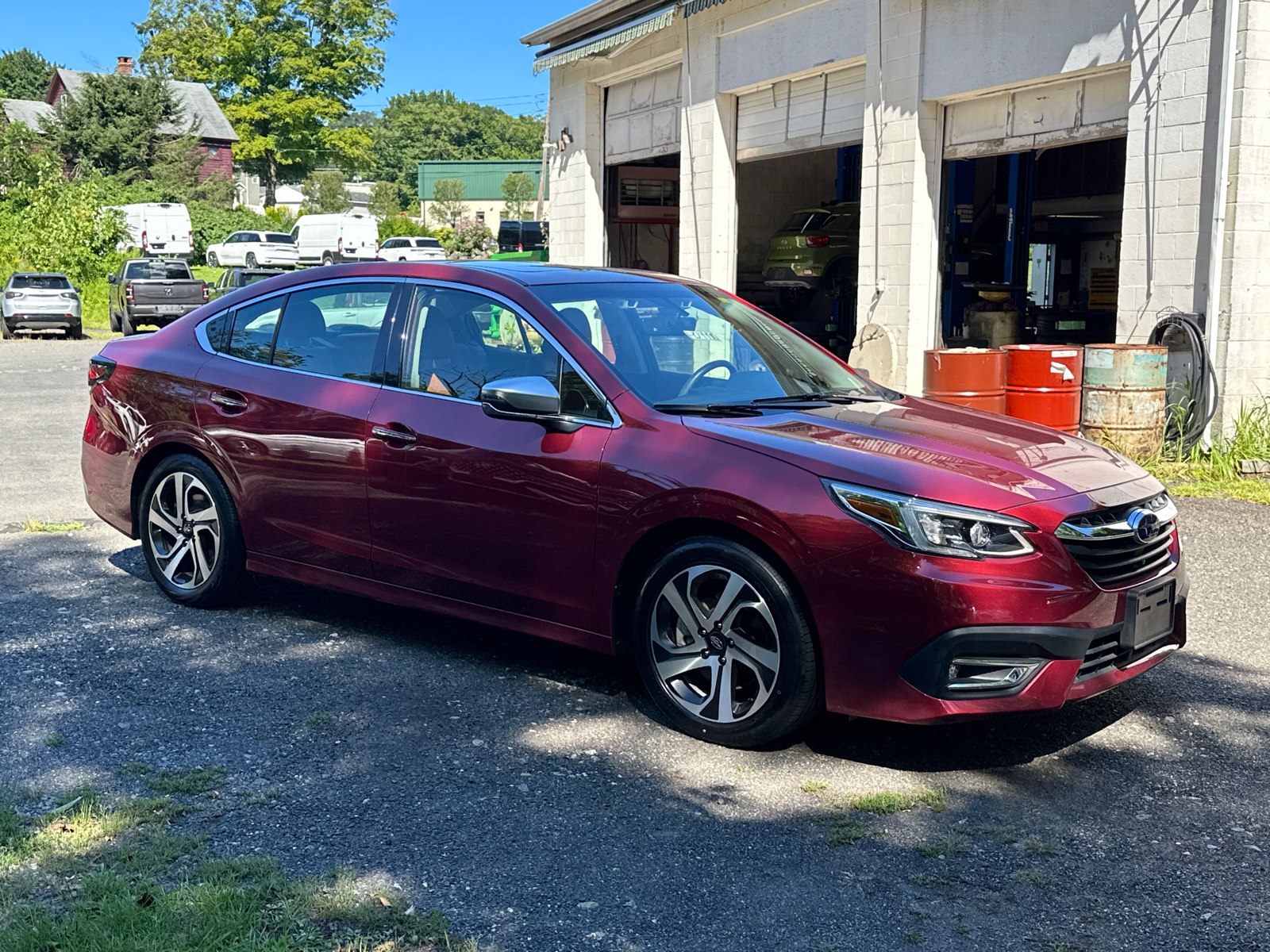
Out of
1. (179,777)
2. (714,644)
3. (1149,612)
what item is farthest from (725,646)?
(179,777)

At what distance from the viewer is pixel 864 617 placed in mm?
4031

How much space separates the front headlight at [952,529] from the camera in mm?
3979

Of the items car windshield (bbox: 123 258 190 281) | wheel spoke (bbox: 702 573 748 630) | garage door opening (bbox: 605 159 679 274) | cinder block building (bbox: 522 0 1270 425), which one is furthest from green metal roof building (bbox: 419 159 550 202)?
wheel spoke (bbox: 702 573 748 630)

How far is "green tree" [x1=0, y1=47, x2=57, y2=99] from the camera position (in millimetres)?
110062

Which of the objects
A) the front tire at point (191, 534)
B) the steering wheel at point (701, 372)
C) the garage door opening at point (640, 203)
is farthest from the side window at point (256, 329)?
the garage door opening at point (640, 203)

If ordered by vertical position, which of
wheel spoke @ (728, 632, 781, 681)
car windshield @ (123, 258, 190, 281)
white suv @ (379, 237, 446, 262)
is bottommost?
wheel spoke @ (728, 632, 781, 681)

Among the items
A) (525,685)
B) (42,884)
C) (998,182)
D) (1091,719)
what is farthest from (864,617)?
(998,182)

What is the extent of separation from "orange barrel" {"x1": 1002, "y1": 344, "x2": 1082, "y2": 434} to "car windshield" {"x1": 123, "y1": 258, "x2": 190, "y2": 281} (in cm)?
2432

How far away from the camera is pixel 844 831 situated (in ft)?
12.4

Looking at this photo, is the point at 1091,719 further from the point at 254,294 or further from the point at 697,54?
the point at 697,54

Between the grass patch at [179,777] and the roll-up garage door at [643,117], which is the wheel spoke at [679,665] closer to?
the grass patch at [179,777]

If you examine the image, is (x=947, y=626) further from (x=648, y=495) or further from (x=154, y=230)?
(x=154, y=230)

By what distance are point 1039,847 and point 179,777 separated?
2.68m

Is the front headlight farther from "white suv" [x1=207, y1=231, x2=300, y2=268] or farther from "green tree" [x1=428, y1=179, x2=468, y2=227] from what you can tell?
"green tree" [x1=428, y1=179, x2=468, y2=227]
